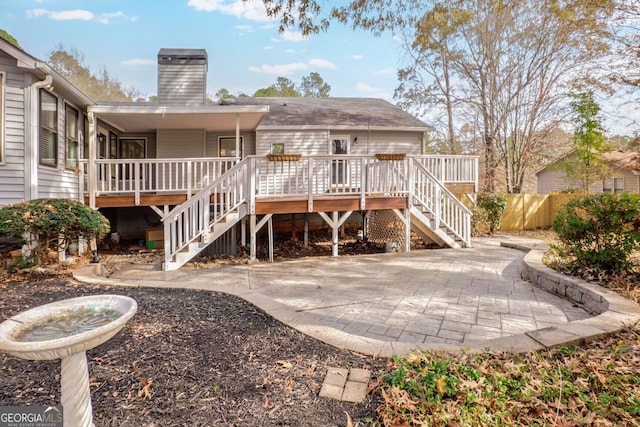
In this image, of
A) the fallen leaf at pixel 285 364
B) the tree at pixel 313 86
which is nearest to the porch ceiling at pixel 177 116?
the fallen leaf at pixel 285 364

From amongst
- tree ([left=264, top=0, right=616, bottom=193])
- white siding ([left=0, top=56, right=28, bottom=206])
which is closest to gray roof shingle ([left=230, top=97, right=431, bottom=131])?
tree ([left=264, top=0, right=616, bottom=193])

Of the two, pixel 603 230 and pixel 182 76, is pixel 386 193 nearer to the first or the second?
pixel 603 230

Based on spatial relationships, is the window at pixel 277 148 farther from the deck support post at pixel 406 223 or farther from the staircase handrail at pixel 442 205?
the deck support post at pixel 406 223

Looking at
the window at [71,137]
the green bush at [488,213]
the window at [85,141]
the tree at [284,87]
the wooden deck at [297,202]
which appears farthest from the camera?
the tree at [284,87]

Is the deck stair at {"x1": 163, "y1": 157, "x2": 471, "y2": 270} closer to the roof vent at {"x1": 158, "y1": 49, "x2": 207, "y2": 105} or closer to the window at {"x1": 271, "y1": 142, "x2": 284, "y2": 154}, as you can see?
the window at {"x1": 271, "y1": 142, "x2": 284, "y2": 154}

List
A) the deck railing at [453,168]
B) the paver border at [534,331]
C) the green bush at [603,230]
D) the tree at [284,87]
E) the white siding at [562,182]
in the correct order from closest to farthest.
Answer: the paver border at [534,331] < the green bush at [603,230] < the deck railing at [453,168] < the white siding at [562,182] < the tree at [284,87]

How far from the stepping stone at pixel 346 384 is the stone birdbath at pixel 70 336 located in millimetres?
1290

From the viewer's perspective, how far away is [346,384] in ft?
7.02

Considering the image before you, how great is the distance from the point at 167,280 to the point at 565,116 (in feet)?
55.6

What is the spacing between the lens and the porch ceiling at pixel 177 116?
8.01 m

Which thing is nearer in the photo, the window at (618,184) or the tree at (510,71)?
the tree at (510,71)

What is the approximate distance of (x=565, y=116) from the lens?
14328 mm

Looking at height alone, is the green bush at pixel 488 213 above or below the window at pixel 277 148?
below

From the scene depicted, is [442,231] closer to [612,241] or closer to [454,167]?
[454,167]
